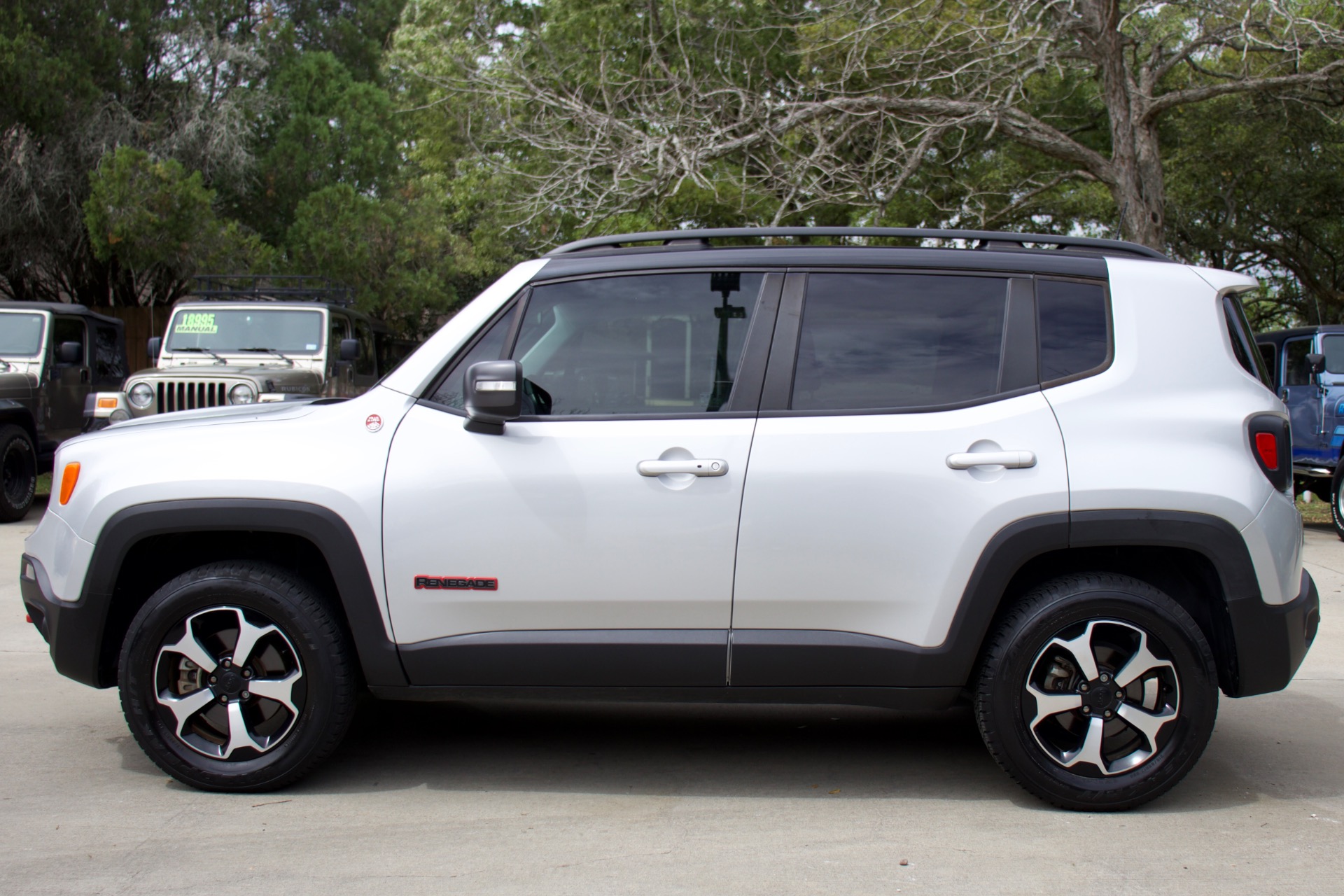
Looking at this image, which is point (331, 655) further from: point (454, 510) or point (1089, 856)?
point (1089, 856)

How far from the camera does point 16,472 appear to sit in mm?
11391

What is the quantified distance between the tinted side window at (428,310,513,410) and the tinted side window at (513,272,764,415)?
0.07 metres

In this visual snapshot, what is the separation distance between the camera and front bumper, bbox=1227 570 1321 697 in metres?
3.81

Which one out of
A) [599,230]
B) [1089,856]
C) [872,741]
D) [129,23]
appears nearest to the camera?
[1089,856]

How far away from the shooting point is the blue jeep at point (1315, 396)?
462 inches

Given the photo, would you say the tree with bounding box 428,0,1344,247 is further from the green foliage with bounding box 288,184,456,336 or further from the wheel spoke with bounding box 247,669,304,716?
the wheel spoke with bounding box 247,669,304,716

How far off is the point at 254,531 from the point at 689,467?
1445 millimetres

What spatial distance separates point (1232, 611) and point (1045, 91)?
1728cm

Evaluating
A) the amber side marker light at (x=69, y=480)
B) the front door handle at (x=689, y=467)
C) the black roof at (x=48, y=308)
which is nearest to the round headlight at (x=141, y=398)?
the black roof at (x=48, y=308)

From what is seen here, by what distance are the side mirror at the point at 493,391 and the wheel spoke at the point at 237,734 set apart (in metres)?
1.24

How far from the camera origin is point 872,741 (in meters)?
4.75

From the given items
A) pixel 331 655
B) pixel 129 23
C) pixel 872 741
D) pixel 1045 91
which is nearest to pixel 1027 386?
pixel 872 741

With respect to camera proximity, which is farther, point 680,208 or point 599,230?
point 599,230

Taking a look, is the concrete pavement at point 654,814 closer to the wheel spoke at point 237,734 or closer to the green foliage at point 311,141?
the wheel spoke at point 237,734
